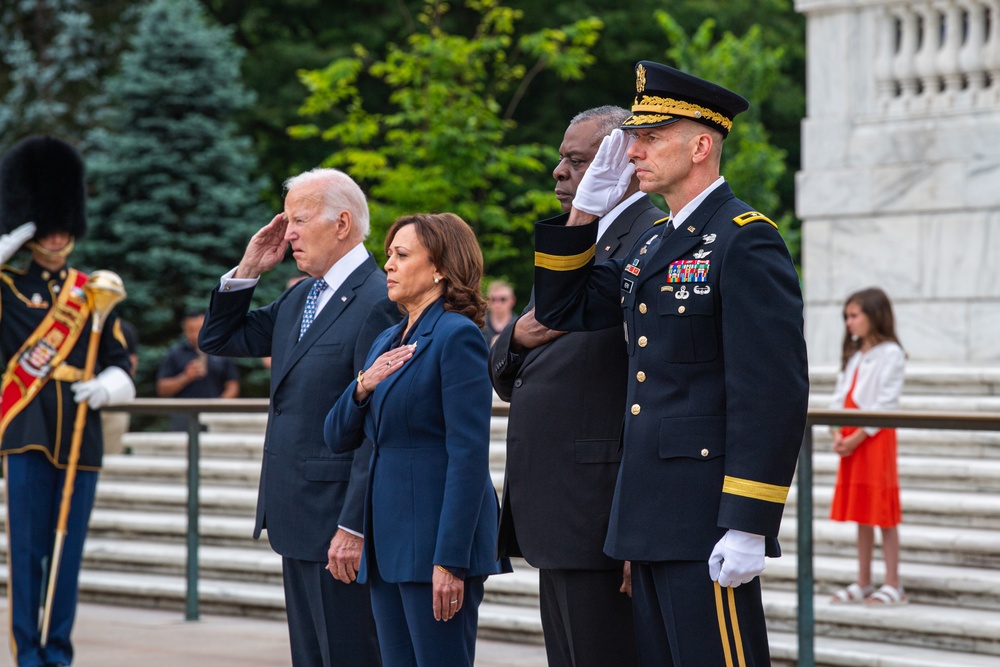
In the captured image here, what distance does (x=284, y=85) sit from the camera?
81.5ft

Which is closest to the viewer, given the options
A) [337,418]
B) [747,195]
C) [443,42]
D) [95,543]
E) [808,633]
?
[337,418]

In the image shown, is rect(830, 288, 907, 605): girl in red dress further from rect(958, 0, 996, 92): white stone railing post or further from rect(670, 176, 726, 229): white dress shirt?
rect(958, 0, 996, 92): white stone railing post

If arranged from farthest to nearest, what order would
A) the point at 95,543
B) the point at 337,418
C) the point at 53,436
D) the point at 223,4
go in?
the point at 223,4, the point at 95,543, the point at 53,436, the point at 337,418

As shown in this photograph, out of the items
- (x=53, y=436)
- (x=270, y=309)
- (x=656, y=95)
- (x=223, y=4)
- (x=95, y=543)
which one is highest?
(x=223, y=4)

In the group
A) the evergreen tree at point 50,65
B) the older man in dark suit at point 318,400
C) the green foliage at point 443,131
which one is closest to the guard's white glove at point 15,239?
the older man in dark suit at point 318,400

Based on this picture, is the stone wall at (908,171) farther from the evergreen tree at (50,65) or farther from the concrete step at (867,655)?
the evergreen tree at (50,65)

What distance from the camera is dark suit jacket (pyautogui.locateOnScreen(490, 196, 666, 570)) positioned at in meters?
4.22

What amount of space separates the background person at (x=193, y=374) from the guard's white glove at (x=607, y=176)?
8.46 metres

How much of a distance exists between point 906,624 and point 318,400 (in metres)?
3.24

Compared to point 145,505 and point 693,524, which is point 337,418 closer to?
point 693,524

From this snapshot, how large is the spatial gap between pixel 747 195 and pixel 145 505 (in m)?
15.2

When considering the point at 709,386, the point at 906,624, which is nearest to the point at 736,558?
the point at 709,386

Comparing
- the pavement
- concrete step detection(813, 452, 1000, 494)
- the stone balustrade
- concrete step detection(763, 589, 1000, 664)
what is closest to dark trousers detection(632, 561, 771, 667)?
concrete step detection(763, 589, 1000, 664)

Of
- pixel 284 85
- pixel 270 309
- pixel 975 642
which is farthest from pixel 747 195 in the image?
pixel 270 309
